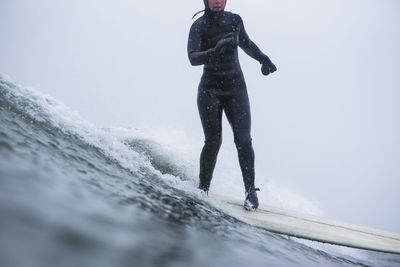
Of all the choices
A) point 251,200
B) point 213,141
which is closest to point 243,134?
point 213,141

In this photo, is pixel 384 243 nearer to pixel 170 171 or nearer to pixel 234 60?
pixel 234 60

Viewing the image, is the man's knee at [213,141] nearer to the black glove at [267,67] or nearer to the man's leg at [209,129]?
the man's leg at [209,129]

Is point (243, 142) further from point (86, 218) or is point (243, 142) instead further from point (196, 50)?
point (86, 218)

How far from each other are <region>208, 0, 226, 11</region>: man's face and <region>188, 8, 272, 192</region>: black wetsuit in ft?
0.10

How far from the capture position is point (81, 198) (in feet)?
2.35

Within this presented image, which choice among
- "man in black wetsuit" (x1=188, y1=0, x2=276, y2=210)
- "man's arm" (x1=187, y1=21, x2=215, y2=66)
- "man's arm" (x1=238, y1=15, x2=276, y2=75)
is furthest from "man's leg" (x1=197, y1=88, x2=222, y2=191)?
"man's arm" (x1=238, y1=15, x2=276, y2=75)

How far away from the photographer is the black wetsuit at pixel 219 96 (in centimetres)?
216

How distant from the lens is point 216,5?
2195 millimetres

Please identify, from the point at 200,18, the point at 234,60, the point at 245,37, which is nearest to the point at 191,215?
the point at 234,60

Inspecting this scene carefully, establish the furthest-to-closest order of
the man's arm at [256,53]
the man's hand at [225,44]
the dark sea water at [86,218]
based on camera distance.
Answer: the man's arm at [256,53], the man's hand at [225,44], the dark sea water at [86,218]

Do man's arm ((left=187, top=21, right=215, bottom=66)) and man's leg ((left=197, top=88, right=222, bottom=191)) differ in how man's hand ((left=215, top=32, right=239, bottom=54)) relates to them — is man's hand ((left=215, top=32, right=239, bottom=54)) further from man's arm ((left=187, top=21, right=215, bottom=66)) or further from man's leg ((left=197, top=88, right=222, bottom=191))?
man's leg ((left=197, top=88, right=222, bottom=191))

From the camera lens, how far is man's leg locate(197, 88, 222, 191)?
2148 mm

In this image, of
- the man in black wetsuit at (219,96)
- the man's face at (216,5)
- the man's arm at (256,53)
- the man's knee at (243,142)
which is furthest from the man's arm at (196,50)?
the man's knee at (243,142)

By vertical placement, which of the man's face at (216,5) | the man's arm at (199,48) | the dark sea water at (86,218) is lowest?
the dark sea water at (86,218)
